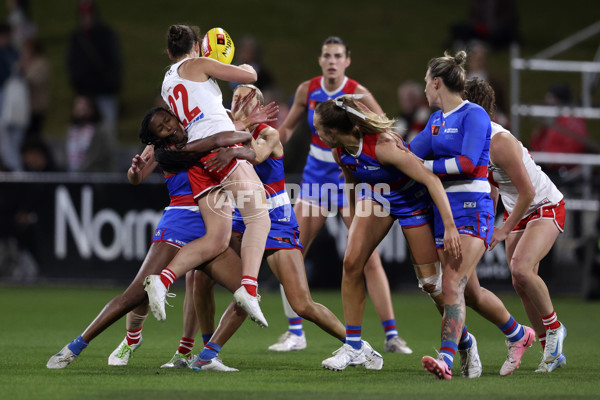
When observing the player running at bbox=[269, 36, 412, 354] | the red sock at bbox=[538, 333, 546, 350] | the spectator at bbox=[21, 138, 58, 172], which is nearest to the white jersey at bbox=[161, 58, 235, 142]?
the player running at bbox=[269, 36, 412, 354]

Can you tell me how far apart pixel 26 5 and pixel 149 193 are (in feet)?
30.8

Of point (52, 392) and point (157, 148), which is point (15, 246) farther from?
point (52, 392)

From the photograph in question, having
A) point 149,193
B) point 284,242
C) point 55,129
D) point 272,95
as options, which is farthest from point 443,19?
point 284,242

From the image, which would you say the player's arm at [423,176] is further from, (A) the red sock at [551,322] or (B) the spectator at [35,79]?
(B) the spectator at [35,79]

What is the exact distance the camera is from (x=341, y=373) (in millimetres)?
7781

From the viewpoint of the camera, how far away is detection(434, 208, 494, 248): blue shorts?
7383 millimetres

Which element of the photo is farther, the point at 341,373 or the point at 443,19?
the point at 443,19

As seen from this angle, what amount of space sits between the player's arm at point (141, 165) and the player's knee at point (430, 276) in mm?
2229

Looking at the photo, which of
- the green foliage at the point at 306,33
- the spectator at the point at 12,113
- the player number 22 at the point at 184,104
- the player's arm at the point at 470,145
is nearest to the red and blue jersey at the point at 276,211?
the player number 22 at the point at 184,104

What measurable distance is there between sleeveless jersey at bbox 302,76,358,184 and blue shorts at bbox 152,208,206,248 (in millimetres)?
2283

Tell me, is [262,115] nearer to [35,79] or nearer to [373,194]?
[373,194]

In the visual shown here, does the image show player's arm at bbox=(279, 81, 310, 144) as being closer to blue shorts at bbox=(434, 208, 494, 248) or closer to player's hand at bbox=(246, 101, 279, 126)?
player's hand at bbox=(246, 101, 279, 126)

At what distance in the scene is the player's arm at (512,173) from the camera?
7.62 meters

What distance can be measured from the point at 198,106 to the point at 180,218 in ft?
2.92
